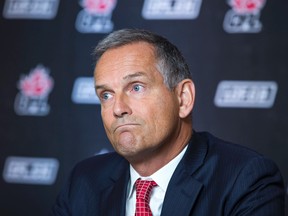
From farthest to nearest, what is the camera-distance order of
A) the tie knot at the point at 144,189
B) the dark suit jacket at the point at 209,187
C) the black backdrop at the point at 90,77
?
1. the black backdrop at the point at 90,77
2. the tie knot at the point at 144,189
3. the dark suit jacket at the point at 209,187

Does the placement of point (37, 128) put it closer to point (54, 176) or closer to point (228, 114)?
point (54, 176)

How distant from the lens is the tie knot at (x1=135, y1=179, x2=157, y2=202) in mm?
1807

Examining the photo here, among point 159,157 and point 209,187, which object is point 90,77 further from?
point 209,187

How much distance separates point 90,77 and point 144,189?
153 cm

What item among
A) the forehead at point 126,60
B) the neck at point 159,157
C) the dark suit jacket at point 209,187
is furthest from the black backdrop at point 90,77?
the forehead at point 126,60

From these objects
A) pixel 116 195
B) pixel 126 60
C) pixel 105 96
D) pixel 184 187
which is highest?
pixel 126 60

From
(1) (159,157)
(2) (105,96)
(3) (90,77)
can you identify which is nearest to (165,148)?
(1) (159,157)

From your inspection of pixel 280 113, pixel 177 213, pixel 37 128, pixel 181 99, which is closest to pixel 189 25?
pixel 280 113

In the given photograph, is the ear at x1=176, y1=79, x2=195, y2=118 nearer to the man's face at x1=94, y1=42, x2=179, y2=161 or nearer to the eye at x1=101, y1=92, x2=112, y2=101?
the man's face at x1=94, y1=42, x2=179, y2=161

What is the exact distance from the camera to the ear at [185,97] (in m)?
1.85

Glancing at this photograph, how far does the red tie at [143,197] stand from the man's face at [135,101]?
3.6 inches

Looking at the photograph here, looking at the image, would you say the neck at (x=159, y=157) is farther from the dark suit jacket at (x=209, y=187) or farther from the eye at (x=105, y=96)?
the eye at (x=105, y=96)

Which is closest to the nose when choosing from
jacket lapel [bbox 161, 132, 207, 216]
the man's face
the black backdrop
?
the man's face

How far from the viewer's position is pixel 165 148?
184cm
